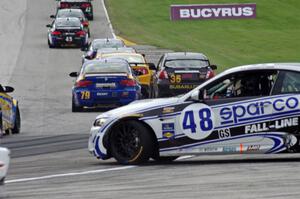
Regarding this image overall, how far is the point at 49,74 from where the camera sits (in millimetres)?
41906

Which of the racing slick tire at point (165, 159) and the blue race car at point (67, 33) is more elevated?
the blue race car at point (67, 33)

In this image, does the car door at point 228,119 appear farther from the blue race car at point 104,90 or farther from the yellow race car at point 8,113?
the blue race car at point 104,90

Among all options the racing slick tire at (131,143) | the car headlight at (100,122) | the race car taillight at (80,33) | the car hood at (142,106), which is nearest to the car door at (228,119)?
the car hood at (142,106)

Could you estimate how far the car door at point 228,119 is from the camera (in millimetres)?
15211

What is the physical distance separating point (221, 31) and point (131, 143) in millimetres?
43959

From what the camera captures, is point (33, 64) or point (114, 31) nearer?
point (33, 64)

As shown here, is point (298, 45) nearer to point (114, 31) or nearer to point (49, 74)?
point (114, 31)

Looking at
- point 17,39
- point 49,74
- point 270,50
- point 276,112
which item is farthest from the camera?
point 17,39

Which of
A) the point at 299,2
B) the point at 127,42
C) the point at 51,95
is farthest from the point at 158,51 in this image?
A: the point at 299,2

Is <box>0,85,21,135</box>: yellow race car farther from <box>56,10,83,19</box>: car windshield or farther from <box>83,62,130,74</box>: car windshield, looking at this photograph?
<box>56,10,83,19</box>: car windshield

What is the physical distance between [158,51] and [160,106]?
109 ft

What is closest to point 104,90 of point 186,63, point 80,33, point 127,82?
point 127,82

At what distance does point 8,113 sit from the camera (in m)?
22.2

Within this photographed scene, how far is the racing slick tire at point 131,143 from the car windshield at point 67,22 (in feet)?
118
